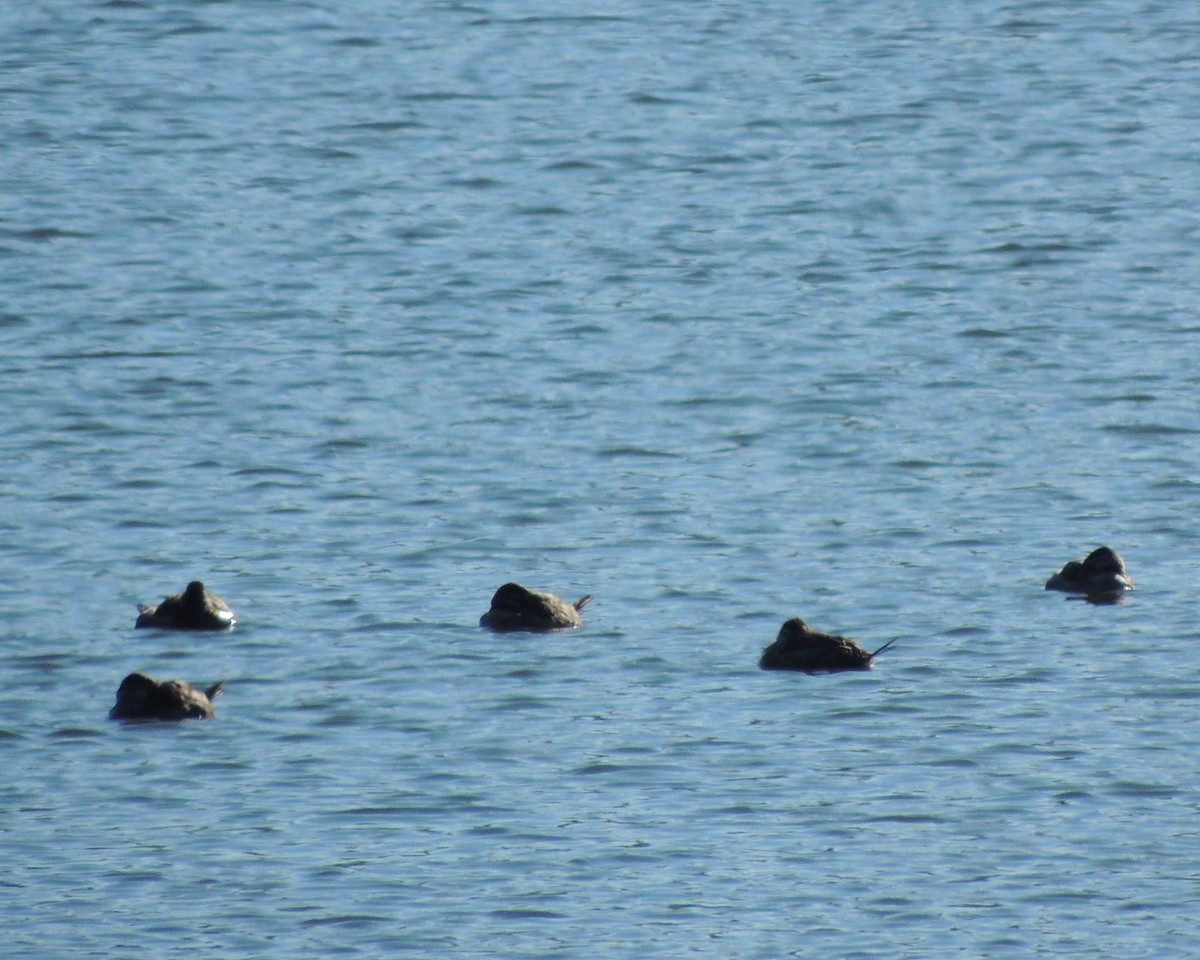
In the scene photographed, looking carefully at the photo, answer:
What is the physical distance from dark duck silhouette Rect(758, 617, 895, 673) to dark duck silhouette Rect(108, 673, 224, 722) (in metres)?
3.73

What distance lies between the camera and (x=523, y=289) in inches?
1188

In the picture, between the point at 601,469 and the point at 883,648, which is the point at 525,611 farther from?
the point at 601,469

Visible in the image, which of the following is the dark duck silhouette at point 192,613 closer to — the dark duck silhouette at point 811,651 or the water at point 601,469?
the water at point 601,469

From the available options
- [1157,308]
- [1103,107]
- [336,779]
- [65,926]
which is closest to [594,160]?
[1103,107]

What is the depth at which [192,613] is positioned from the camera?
1961 cm

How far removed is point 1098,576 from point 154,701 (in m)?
6.64

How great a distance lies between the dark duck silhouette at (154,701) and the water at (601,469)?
139mm

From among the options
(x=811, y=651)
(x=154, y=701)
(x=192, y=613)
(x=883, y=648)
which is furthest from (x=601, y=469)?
(x=154, y=701)

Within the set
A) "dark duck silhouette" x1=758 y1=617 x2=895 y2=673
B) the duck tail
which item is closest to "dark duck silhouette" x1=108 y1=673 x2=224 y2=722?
"dark duck silhouette" x1=758 y1=617 x2=895 y2=673

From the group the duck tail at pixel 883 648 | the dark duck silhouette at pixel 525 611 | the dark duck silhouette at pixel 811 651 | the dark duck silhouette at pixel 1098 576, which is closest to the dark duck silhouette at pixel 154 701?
the dark duck silhouette at pixel 525 611

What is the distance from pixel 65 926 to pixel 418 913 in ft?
5.81

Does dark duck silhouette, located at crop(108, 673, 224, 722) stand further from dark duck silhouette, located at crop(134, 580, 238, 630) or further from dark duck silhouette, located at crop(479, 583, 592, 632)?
dark duck silhouette, located at crop(479, 583, 592, 632)

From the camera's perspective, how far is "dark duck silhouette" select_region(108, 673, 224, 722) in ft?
57.9

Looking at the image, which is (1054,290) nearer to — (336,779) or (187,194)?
(187,194)
